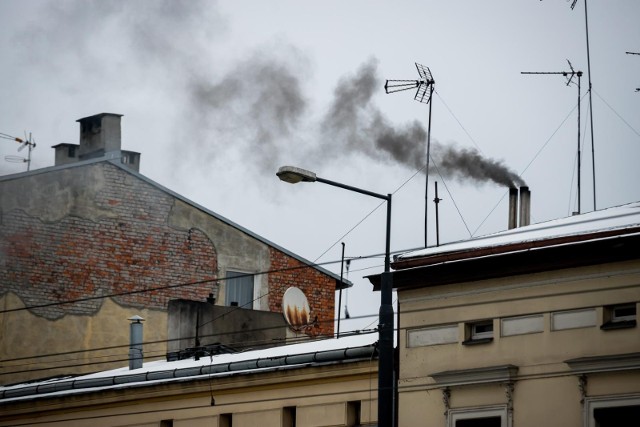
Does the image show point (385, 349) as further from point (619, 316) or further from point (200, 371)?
point (200, 371)

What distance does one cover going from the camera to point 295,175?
1076 inches

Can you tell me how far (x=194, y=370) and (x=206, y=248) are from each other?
503 inches

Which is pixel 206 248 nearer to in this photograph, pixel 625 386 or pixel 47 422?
pixel 47 422

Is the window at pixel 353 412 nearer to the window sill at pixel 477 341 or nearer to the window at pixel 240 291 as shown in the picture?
the window sill at pixel 477 341

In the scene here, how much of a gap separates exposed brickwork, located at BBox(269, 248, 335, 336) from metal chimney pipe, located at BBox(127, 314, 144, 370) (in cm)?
848

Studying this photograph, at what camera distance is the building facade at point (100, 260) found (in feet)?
145

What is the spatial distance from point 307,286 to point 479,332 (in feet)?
67.0

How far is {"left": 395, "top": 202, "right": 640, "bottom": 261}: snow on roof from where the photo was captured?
28828mm

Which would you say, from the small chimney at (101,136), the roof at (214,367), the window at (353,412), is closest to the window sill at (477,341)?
the roof at (214,367)

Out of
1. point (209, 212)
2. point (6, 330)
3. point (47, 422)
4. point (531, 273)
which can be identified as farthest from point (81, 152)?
point (531, 273)

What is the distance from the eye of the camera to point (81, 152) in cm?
4947

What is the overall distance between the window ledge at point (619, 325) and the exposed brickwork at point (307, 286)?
2135 cm

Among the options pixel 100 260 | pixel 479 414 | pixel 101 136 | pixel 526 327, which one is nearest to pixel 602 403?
pixel 526 327

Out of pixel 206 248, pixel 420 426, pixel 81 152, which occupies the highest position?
pixel 81 152
